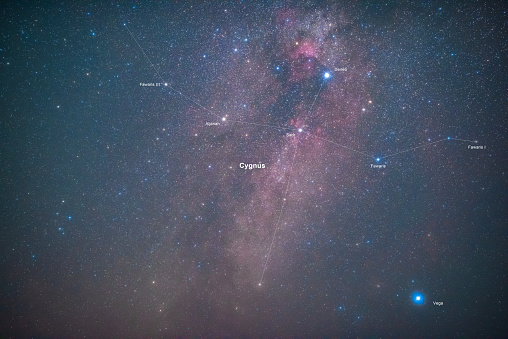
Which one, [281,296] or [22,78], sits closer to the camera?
[22,78]

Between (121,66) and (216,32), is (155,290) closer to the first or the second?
(121,66)

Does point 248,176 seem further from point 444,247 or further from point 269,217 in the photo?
point 444,247

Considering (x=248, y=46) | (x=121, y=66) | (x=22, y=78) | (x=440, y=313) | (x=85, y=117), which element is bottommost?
(x=440, y=313)

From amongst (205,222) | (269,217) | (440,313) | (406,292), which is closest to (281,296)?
(269,217)

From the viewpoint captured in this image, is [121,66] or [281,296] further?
[281,296]

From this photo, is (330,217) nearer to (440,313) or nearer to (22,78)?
(440,313)

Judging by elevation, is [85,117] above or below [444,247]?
above

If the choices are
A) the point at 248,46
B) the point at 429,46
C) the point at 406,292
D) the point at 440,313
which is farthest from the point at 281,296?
the point at 429,46

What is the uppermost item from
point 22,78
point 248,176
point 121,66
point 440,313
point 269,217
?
point 121,66

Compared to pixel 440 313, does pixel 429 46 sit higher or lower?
higher
